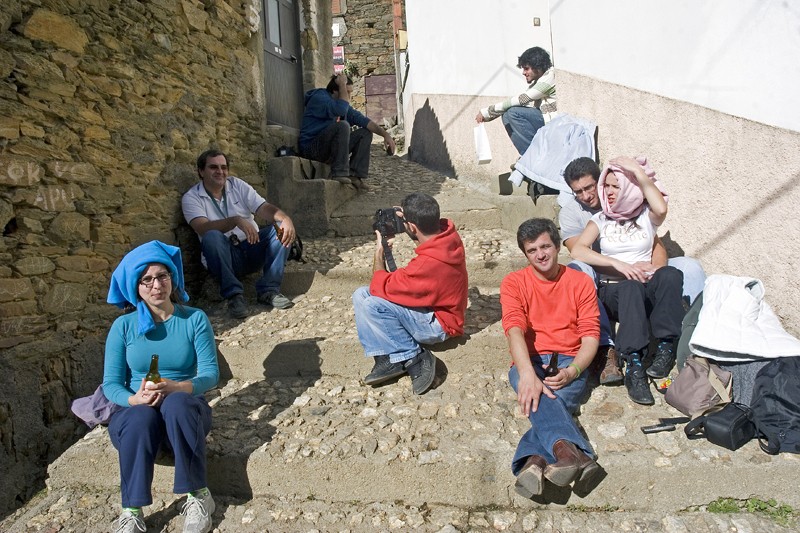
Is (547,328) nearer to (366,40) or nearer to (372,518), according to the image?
(372,518)

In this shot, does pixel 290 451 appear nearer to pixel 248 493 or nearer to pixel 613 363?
pixel 248 493

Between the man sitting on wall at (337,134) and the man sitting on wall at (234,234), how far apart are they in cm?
166

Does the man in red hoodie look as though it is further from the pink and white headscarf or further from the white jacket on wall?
the white jacket on wall

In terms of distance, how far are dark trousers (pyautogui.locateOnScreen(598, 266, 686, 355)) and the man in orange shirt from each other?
26cm

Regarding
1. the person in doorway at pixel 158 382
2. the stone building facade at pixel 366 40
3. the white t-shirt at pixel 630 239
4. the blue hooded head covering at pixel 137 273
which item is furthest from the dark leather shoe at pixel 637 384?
the stone building facade at pixel 366 40

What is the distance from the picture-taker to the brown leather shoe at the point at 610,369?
3.01m

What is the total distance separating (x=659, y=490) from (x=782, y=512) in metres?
0.45

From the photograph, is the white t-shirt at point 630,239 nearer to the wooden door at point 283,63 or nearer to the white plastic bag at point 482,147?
the white plastic bag at point 482,147

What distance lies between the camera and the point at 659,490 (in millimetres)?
2400

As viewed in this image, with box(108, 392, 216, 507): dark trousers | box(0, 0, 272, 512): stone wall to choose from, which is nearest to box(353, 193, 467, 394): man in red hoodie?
box(108, 392, 216, 507): dark trousers

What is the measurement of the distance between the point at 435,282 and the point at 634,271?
3.46 feet

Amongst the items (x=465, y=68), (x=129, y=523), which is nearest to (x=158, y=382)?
(x=129, y=523)

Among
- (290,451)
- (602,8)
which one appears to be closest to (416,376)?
(290,451)

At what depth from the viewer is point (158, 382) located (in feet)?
8.35
